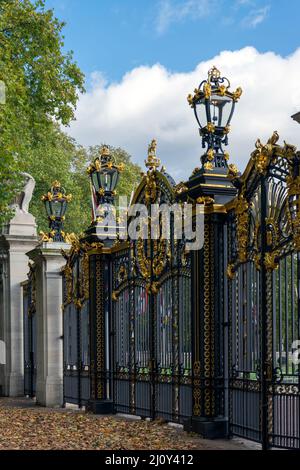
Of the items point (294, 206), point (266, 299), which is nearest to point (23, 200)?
point (266, 299)

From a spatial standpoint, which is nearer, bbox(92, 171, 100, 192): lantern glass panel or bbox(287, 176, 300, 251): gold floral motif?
bbox(287, 176, 300, 251): gold floral motif

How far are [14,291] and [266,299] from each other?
10.3 m

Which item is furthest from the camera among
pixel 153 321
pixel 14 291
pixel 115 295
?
pixel 14 291

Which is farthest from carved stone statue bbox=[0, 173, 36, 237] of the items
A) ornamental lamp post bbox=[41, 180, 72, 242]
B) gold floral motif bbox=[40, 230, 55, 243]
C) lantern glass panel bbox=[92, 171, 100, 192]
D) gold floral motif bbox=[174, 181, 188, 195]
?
gold floral motif bbox=[174, 181, 188, 195]

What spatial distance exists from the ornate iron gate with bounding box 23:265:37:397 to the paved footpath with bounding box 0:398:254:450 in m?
3.75

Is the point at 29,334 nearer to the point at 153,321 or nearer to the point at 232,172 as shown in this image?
the point at 153,321

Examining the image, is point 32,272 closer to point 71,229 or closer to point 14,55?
point 14,55

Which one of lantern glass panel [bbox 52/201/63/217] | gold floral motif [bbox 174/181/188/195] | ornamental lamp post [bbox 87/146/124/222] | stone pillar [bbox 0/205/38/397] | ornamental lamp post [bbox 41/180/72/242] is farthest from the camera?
stone pillar [bbox 0/205/38/397]

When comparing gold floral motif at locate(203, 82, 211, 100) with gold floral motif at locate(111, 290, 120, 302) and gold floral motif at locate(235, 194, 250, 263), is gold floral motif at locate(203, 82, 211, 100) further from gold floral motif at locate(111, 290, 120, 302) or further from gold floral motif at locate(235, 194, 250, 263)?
gold floral motif at locate(111, 290, 120, 302)

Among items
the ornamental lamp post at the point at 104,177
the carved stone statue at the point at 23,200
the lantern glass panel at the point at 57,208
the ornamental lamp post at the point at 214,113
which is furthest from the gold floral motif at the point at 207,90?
the carved stone statue at the point at 23,200

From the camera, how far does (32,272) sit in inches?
643

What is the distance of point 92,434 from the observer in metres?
10.0

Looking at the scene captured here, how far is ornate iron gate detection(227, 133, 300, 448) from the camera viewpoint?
8055 mm

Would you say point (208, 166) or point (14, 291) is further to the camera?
point (14, 291)
